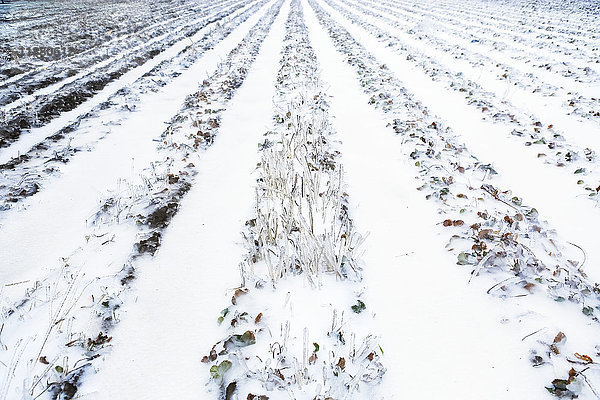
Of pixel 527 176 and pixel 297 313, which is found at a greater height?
pixel 527 176

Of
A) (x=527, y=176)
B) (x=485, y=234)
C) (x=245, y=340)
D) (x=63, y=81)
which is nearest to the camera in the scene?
(x=245, y=340)

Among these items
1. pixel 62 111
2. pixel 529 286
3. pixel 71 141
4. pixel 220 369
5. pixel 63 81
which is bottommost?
pixel 220 369

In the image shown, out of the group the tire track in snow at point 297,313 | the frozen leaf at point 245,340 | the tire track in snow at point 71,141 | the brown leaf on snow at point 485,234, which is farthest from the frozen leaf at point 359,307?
the tire track in snow at point 71,141

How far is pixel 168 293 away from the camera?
10.1 feet

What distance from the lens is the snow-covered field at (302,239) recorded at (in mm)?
2400

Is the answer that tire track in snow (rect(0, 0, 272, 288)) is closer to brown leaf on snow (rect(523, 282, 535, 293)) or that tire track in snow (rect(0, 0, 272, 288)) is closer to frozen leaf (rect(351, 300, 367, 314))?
frozen leaf (rect(351, 300, 367, 314))

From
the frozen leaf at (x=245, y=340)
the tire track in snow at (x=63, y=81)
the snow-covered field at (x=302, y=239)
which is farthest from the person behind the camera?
the tire track in snow at (x=63, y=81)

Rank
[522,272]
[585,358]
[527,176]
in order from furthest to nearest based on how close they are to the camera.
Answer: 1. [527,176]
2. [522,272]
3. [585,358]

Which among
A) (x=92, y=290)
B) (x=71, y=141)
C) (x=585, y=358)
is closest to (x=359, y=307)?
(x=585, y=358)

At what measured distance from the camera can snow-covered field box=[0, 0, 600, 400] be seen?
2.40 m

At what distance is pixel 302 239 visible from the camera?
11.3 ft

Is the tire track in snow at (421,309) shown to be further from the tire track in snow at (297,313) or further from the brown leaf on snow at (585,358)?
the brown leaf on snow at (585,358)

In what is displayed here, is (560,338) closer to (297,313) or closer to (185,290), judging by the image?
(297,313)

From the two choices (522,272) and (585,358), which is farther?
(522,272)
